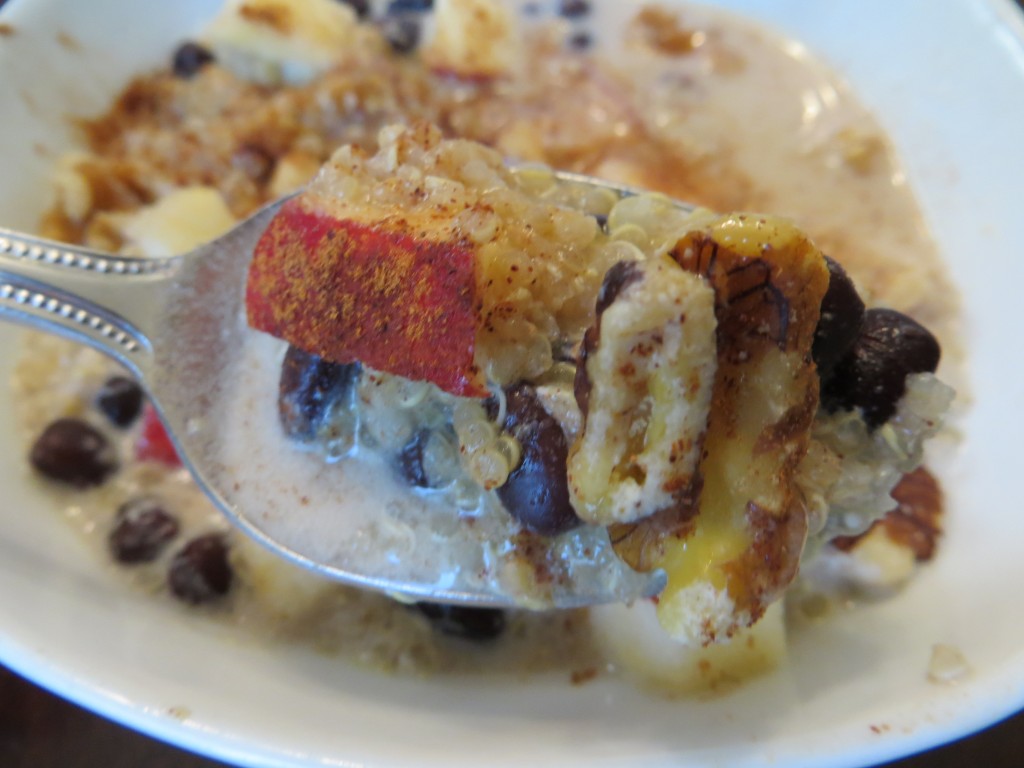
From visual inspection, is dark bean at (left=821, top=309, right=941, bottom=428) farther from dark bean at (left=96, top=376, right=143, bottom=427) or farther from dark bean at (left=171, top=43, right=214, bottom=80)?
dark bean at (left=171, top=43, right=214, bottom=80)

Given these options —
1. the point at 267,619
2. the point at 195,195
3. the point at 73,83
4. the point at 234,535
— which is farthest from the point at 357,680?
the point at 73,83

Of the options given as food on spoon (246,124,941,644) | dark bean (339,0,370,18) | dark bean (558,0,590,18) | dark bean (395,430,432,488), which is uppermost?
food on spoon (246,124,941,644)

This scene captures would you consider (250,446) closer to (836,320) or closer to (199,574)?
(199,574)

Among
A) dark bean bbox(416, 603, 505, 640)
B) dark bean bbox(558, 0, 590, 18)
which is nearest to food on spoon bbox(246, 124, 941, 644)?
dark bean bbox(416, 603, 505, 640)

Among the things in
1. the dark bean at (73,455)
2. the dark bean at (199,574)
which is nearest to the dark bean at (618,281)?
the dark bean at (199,574)

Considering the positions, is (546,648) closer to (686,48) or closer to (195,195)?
(195,195)

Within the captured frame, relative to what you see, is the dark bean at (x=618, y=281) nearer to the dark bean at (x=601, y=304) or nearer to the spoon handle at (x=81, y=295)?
the dark bean at (x=601, y=304)
